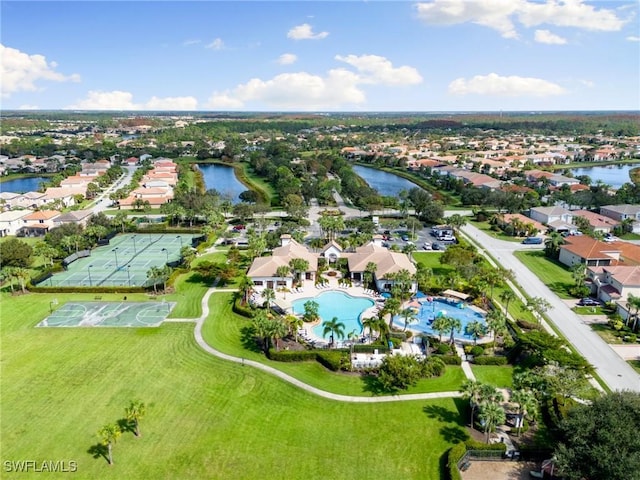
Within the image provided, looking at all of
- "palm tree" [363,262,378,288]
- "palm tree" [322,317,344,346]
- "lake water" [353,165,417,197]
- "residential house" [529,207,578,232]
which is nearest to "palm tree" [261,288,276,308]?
"palm tree" [322,317,344,346]

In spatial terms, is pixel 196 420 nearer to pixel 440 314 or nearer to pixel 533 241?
pixel 440 314

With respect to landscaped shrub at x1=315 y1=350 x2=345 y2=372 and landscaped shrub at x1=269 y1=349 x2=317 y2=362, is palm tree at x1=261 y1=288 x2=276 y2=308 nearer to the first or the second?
landscaped shrub at x1=269 y1=349 x2=317 y2=362

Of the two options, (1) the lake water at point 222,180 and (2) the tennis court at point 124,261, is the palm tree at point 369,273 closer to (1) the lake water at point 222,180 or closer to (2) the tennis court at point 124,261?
(2) the tennis court at point 124,261

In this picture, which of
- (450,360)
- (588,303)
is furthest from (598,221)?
(450,360)

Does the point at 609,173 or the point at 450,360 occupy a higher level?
the point at 609,173

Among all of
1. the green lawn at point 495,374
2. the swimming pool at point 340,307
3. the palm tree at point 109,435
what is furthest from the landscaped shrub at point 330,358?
the palm tree at point 109,435
